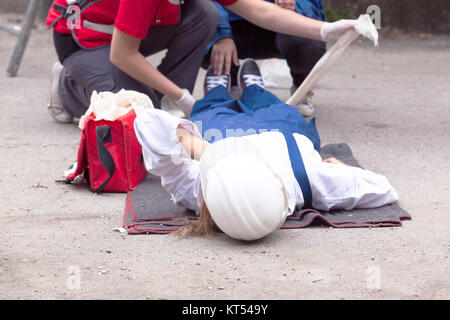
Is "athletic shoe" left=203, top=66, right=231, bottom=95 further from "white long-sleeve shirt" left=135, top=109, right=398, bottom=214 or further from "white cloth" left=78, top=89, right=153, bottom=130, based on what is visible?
"white long-sleeve shirt" left=135, top=109, right=398, bottom=214

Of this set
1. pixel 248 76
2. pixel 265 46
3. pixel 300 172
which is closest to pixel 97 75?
pixel 248 76

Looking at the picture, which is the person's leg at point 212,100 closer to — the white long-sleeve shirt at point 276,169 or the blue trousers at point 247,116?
the blue trousers at point 247,116

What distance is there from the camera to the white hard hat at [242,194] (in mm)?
1973

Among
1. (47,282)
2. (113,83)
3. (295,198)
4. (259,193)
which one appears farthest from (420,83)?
(47,282)

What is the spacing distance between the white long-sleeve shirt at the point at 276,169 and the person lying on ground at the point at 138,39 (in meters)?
0.73

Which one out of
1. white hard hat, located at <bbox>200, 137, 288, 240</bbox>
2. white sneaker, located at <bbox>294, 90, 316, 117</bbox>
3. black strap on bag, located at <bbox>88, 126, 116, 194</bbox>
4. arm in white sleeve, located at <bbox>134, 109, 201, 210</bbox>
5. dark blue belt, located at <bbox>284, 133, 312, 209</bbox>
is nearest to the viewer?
white hard hat, located at <bbox>200, 137, 288, 240</bbox>

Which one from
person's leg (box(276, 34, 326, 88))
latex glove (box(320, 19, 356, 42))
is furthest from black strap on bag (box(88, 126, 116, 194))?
person's leg (box(276, 34, 326, 88))

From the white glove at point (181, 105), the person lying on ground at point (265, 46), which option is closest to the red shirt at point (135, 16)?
the white glove at point (181, 105)

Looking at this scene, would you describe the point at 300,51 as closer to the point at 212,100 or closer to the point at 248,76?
the point at 248,76

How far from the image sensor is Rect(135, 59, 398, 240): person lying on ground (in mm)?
1987

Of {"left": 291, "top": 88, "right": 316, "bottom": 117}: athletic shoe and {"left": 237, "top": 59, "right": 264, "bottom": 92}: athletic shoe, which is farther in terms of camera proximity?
{"left": 291, "top": 88, "right": 316, "bottom": 117}: athletic shoe

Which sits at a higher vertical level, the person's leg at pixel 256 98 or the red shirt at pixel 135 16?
the red shirt at pixel 135 16

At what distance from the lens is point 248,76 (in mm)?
3326

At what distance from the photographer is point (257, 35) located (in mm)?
3680
